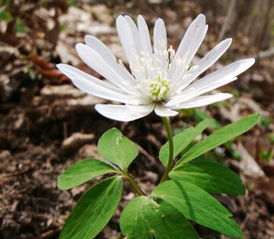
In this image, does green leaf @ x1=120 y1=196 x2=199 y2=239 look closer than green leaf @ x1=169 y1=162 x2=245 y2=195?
Yes

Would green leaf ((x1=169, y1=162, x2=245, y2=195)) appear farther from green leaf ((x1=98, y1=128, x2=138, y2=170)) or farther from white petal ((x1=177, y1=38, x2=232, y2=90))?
white petal ((x1=177, y1=38, x2=232, y2=90))

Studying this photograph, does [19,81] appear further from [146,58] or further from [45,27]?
[146,58]

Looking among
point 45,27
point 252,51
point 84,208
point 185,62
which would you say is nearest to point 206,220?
point 84,208

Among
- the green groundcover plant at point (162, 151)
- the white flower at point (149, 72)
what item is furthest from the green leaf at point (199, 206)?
the white flower at point (149, 72)

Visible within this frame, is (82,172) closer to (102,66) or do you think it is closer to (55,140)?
(102,66)

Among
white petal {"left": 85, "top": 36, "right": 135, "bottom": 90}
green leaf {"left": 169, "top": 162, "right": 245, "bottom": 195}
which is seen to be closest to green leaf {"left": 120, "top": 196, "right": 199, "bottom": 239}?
green leaf {"left": 169, "top": 162, "right": 245, "bottom": 195}
